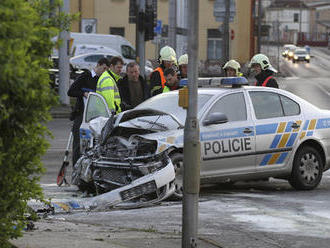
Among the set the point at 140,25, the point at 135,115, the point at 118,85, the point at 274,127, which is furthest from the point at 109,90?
the point at 140,25

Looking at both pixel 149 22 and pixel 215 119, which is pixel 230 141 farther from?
pixel 149 22

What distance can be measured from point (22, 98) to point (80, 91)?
28.1ft

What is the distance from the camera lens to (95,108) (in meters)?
12.7

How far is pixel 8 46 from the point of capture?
5.07m

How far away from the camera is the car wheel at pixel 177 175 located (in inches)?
442

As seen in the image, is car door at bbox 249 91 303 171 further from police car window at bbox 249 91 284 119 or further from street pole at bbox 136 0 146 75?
street pole at bbox 136 0 146 75

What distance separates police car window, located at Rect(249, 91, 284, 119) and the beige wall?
47657 mm

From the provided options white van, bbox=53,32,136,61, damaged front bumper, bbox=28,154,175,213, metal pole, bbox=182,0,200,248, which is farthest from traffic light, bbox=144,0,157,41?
white van, bbox=53,32,136,61

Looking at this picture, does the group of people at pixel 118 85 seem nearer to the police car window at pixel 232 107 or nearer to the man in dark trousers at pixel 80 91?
the man in dark trousers at pixel 80 91

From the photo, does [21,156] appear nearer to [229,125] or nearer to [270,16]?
[229,125]

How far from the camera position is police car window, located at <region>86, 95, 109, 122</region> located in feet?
41.4

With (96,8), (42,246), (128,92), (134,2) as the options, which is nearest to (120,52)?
(96,8)

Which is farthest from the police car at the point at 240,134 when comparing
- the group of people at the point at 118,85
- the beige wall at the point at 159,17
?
the beige wall at the point at 159,17

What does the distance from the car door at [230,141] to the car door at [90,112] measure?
154 cm
